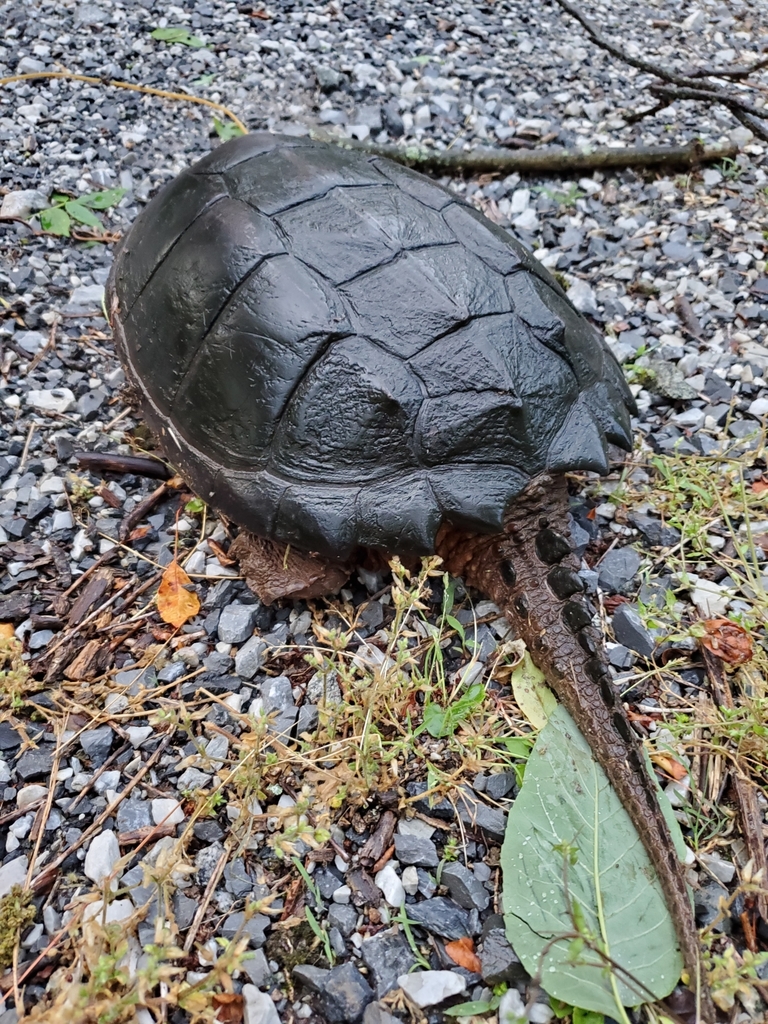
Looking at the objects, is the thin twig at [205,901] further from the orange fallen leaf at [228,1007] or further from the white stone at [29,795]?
the white stone at [29,795]

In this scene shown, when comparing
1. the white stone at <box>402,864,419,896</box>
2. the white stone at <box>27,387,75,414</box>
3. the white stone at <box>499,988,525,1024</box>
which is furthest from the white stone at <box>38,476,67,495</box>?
the white stone at <box>499,988,525,1024</box>

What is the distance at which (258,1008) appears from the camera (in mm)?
1394

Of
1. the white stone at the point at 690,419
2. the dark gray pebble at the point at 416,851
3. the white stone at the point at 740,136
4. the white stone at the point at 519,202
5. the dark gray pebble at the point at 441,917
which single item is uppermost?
the white stone at the point at 740,136

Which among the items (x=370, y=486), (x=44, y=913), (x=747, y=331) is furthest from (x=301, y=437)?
(x=747, y=331)

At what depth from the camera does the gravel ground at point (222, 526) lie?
154 centimetres

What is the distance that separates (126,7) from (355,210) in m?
3.35

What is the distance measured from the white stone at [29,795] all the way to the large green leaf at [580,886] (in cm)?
109

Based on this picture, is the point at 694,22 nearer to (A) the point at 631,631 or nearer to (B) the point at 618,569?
(B) the point at 618,569

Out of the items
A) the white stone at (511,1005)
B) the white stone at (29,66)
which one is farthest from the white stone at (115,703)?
the white stone at (29,66)

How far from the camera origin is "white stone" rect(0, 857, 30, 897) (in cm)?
158

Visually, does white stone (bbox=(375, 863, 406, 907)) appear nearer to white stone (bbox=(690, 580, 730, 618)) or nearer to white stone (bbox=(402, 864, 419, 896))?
white stone (bbox=(402, 864, 419, 896))

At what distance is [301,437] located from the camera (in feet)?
5.98

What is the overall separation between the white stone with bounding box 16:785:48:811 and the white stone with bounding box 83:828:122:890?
0.20m

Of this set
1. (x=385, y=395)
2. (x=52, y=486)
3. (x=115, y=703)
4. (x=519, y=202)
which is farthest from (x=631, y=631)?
(x=519, y=202)
